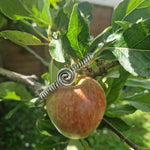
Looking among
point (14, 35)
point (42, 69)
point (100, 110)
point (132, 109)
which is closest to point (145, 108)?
point (132, 109)

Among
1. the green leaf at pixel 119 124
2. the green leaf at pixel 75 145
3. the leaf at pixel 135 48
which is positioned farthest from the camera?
the green leaf at pixel 119 124

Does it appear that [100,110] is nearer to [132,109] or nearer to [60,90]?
[60,90]

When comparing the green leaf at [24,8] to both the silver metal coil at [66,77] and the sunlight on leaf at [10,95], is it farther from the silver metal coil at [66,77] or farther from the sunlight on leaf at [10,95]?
the sunlight on leaf at [10,95]

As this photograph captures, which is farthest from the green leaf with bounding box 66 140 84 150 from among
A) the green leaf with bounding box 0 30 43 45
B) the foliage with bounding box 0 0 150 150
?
the green leaf with bounding box 0 30 43 45

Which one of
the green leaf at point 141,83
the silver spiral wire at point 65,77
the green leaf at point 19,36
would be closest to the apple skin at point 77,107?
the silver spiral wire at point 65,77

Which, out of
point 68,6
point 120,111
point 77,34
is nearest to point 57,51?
point 77,34

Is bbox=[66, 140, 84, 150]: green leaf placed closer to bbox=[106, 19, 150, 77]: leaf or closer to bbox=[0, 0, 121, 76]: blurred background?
bbox=[106, 19, 150, 77]: leaf
